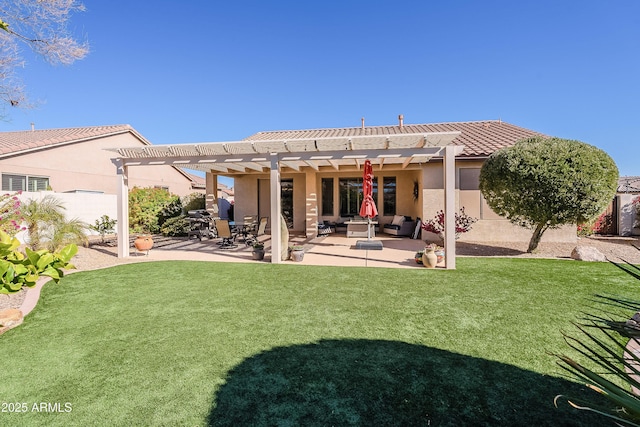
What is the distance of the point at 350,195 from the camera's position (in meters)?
18.0

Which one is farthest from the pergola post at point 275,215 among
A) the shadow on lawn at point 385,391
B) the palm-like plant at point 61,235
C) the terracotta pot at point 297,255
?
the palm-like plant at point 61,235

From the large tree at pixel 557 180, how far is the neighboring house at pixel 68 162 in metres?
15.0

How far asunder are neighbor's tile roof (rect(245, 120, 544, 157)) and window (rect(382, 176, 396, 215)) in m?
3.79

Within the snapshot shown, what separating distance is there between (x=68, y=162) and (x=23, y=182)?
98.7 inches

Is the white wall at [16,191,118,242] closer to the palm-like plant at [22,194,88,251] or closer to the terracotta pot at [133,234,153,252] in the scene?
the palm-like plant at [22,194,88,251]

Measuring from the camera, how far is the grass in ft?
9.95

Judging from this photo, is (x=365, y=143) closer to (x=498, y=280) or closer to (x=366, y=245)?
(x=366, y=245)

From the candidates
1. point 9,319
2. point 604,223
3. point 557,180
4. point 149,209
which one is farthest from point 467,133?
point 9,319

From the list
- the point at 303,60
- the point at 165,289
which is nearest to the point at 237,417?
the point at 165,289

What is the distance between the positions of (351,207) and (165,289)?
12.5m

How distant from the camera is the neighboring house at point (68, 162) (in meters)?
15.3

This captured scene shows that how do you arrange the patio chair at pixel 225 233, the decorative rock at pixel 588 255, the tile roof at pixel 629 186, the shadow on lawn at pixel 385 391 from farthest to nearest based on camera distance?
the tile roof at pixel 629 186 < the patio chair at pixel 225 233 < the decorative rock at pixel 588 255 < the shadow on lawn at pixel 385 391

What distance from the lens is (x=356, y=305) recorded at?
586 cm

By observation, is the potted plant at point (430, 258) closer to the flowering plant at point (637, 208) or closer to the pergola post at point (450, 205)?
the pergola post at point (450, 205)
